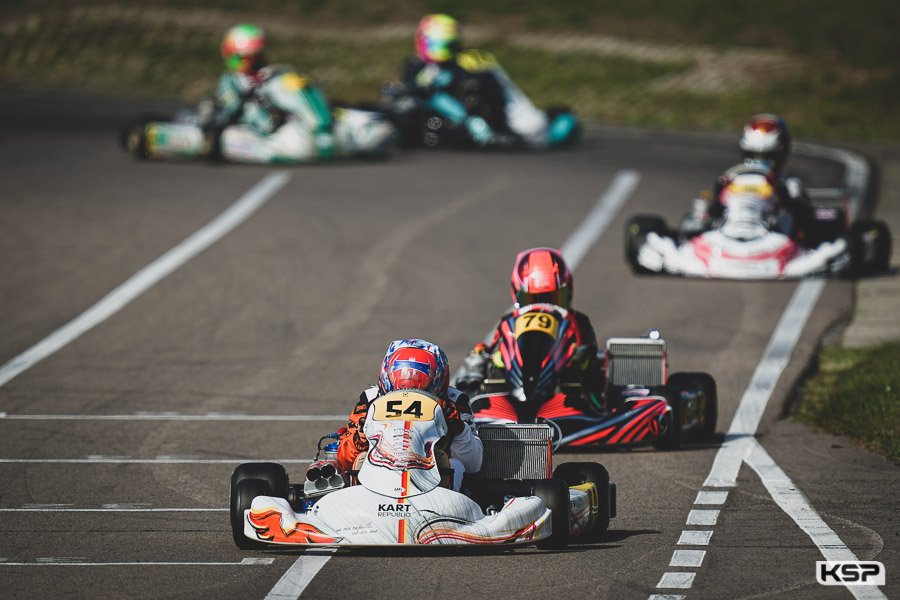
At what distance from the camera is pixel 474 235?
17875 mm

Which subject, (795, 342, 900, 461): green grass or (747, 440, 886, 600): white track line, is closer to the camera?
(747, 440, 886, 600): white track line

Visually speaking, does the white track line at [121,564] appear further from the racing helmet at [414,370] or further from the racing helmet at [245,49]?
the racing helmet at [245,49]

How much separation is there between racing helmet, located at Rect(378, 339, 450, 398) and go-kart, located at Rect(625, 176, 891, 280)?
8.01 metres

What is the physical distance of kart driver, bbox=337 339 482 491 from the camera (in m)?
8.31

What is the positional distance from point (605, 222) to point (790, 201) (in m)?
2.98

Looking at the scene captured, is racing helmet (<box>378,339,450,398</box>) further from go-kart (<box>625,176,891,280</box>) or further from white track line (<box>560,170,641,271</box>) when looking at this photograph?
white track line (<box>560,170,641,271</box>)

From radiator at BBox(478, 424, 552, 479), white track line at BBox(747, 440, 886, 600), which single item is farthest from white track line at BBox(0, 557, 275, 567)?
white track line at BBox(747, 440, 886, 600)

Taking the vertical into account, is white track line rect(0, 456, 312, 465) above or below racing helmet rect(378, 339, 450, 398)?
below

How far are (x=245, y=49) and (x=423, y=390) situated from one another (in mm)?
13533

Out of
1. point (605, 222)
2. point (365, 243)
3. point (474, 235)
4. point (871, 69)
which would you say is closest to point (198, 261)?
point (365, 243)

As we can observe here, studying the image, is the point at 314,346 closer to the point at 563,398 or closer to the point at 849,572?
the point at 563,398

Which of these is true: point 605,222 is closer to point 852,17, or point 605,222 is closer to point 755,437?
point 755,437

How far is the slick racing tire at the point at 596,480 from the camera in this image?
826 centimetres

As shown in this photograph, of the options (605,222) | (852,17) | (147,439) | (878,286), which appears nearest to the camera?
(147,439)
